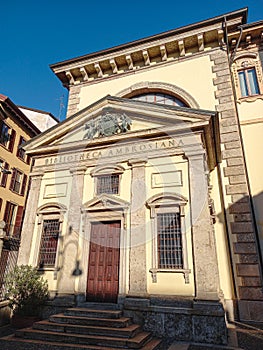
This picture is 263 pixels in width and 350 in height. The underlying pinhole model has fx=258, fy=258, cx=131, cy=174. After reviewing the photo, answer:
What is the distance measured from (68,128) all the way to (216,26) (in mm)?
8947

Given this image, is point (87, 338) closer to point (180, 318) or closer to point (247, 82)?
point (180, 318)

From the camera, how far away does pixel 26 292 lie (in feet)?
26.5

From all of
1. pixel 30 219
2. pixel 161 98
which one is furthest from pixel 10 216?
pixel 161 98

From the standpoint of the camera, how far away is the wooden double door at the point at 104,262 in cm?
807

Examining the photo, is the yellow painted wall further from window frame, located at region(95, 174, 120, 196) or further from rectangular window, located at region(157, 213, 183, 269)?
rectangular window, located at region(157, 213, 183, 269)

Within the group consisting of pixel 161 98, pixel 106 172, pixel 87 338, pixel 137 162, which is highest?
pixel 161 98

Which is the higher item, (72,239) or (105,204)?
(105,204)

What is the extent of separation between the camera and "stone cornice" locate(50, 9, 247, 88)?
12781mm

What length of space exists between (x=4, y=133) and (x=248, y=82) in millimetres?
16780

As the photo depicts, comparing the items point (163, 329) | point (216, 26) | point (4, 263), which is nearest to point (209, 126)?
point (163, 329)

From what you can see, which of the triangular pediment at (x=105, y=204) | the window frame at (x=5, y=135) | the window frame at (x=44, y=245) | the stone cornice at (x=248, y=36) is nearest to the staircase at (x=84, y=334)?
the window frame at (x=44, y=245)

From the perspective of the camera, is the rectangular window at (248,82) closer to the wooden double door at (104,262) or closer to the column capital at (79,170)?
the column capital at (79,170)

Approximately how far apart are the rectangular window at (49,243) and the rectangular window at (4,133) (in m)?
12.3

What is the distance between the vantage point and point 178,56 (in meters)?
13.8
